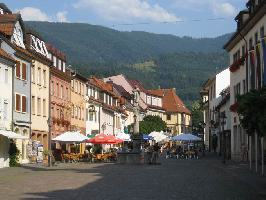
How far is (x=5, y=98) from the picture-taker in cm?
4969

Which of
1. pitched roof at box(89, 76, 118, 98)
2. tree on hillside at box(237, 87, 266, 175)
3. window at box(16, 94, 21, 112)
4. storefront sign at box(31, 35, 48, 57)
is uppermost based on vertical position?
storefront sign at box(31, 35, 48, 57)

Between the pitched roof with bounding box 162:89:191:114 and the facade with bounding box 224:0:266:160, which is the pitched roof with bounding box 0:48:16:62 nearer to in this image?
the facade with bounding box 224:0:266:160

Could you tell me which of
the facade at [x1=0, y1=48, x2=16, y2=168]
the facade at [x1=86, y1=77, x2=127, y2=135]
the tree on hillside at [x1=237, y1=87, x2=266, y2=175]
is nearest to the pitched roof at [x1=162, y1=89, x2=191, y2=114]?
the facade at [x1=86, y1=77, x2=127, y2=135]

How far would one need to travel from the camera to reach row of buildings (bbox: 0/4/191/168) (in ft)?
165

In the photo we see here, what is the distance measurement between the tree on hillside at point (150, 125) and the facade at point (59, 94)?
149 ft

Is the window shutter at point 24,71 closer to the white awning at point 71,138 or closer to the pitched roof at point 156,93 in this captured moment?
the white awning at point 71,138

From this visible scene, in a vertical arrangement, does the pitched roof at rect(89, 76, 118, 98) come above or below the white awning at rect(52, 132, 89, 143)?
above

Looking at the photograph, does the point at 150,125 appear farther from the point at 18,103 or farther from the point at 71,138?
the point at 18,103

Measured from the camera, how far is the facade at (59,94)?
67438mm

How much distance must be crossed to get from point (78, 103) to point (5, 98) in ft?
100

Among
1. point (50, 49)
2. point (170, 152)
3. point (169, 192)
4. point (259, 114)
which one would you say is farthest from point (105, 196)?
point (170, 152)

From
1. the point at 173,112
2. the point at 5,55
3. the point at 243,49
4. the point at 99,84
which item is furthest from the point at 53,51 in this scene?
the point at 173,112

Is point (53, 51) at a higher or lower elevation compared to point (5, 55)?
higher

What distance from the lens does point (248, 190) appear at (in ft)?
78.7
